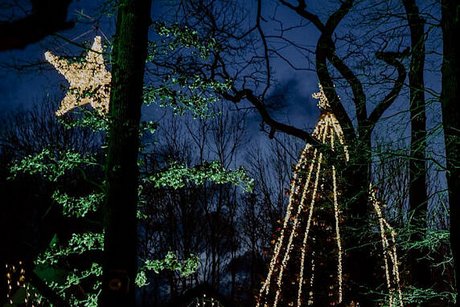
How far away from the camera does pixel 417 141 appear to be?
5914 mm

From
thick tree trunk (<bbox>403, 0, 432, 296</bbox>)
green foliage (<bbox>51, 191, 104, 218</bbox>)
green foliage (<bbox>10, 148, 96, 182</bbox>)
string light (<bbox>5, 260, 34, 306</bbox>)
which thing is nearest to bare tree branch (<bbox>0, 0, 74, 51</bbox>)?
string light (<bbox>5, 260, 34, 306</bbox>)

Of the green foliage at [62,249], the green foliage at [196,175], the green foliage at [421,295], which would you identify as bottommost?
the green foliage at [421,295]

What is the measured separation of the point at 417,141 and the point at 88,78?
4354mm

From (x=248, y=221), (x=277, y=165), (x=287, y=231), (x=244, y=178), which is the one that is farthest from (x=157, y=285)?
(x=244, y=178)

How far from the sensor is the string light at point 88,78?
5992mm

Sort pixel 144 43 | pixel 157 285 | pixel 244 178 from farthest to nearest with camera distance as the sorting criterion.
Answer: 1. pixel 157 285
2. pixel 244 178
3. pixel 144 43

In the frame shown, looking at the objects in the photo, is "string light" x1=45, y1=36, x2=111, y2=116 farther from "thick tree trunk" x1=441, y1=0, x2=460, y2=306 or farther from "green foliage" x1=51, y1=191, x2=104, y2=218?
"thick tree trunk" x1=441, y1=0, x2=460, y2=306

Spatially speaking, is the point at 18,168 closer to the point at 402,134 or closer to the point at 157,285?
the point at 402,134

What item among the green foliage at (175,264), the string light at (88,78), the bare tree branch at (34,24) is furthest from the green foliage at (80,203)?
the bare tree branch at (34,24)

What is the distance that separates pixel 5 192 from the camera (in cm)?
1903

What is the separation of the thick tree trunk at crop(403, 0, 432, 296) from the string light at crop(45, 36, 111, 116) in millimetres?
3957

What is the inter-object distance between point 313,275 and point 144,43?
7.19 m

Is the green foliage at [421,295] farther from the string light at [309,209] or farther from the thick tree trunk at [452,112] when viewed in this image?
the string light at [309,209]

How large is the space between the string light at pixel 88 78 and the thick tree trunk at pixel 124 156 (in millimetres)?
292
